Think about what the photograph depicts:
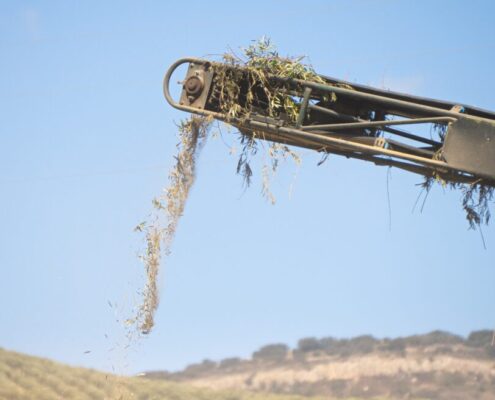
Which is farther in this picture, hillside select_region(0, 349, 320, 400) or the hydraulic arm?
hillside select_region(0, 349, 320, 400)

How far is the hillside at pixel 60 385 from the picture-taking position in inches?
385

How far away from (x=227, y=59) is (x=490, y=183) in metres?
1.85

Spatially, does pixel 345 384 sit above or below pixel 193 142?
below

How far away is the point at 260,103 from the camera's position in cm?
612

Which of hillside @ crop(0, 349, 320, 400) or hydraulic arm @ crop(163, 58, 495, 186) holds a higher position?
hydraulic arm @ crop(163, 58, 495, 186)

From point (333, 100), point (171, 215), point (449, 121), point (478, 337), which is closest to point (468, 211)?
point (449, 121)

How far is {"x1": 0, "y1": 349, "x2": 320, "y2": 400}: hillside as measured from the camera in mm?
9773

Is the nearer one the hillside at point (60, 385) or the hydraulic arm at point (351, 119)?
the hydraulic arm at point (351, 119)

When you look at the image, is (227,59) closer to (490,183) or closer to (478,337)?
(490,183)

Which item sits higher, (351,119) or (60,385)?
(351,119)

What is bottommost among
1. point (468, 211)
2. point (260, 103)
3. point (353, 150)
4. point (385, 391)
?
point (385, 391)

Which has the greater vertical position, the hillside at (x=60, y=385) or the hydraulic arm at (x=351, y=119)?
the hydraulic arm at (x=351, y=119)

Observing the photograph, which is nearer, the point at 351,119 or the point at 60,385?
the point at 351,119

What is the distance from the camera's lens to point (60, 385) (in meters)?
10.5
